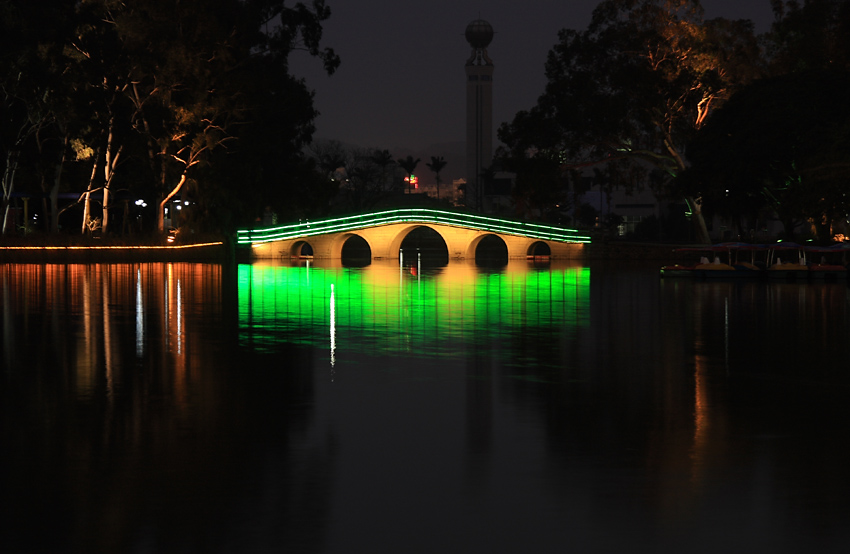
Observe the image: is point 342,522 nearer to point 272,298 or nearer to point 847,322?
point 847,322

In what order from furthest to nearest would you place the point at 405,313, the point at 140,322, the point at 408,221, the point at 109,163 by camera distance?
the point at 408,221 < the point at 109,163 < the point at 405,313 < the point at 140,322

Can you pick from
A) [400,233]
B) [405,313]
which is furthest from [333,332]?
[400,233]

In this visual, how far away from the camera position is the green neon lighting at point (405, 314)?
783 inches

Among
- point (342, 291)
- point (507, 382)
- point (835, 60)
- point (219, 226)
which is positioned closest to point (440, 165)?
point (219, 226)

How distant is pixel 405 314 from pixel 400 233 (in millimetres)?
61033

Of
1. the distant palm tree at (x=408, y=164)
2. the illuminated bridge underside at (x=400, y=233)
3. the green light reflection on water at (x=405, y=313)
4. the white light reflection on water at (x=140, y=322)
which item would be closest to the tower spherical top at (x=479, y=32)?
the distant palm tree at (x=408, y=164)

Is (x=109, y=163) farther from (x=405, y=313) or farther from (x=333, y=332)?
(x=333, y=332)

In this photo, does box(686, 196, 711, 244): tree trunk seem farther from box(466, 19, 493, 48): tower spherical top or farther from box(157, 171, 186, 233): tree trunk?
box(466, 19, 493, 48): tower spherical top

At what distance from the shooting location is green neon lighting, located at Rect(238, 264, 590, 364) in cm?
1989

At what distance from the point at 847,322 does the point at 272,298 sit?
17.1 metres

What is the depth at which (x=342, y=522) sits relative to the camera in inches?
304

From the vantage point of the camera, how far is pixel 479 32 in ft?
632

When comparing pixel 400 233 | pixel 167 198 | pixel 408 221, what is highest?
pixel 167 198

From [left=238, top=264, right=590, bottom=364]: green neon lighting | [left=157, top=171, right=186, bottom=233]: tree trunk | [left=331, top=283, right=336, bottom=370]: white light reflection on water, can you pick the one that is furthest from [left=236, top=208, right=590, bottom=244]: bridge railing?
[left=331, top=283, right=336, bottom=370]: white light reflection on water
